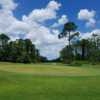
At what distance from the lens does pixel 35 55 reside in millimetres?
103875

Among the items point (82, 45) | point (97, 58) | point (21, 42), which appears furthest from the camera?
point (82, 45)

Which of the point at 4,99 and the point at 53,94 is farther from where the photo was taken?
the point at 53,94

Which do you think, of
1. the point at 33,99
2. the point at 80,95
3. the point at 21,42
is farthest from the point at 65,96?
the point at 21,42

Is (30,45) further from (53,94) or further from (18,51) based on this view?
(53,94)

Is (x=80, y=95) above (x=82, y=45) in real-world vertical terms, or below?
below

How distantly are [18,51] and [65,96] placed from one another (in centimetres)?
7806

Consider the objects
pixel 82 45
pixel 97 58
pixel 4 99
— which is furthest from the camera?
pixel 82 45

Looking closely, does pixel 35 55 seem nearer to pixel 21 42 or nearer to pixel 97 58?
pixel 21 42

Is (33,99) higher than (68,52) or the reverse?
the reverse

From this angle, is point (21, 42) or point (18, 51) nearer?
point (18, 51)

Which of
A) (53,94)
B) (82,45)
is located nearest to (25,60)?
(82,45)

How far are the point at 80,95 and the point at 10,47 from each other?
8213 cm

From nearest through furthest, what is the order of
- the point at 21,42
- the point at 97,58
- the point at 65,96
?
the point at 65,96 → the point at 97,58 → the point at 21,42

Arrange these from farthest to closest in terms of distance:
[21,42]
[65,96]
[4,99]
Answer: [21,42], [65,96], [4,99]
